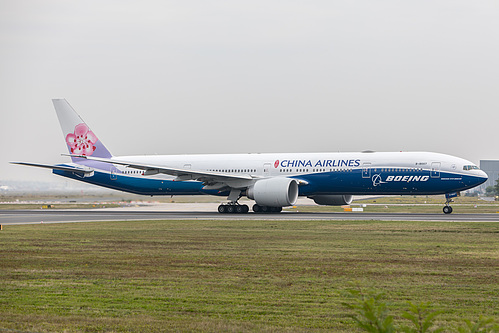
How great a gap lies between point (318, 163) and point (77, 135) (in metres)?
19.9

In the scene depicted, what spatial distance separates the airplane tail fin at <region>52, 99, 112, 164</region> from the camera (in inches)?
1981

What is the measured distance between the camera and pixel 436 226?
2869 cm

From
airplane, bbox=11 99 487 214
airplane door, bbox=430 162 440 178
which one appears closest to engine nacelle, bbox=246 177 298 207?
airplane, bbox=11 99 487 214

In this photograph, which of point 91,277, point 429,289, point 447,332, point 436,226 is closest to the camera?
point 447,332

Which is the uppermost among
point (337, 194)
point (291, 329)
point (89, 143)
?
point (89, 143)

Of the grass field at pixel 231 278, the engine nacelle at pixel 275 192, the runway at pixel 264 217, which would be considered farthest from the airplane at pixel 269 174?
the grass field at pixel 231 278

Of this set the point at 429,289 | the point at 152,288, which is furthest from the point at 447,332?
the point at 152,288

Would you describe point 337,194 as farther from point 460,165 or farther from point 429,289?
point 429,289

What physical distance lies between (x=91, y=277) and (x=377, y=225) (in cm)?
1808

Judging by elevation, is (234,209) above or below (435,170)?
below

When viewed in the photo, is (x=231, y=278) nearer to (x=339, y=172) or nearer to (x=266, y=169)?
(x=339, y=172)

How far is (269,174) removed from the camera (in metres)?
43.6

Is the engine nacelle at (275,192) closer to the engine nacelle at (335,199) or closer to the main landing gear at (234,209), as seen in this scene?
the main landing gear at (234,209)

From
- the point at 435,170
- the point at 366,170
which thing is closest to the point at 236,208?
the point at 366,170
